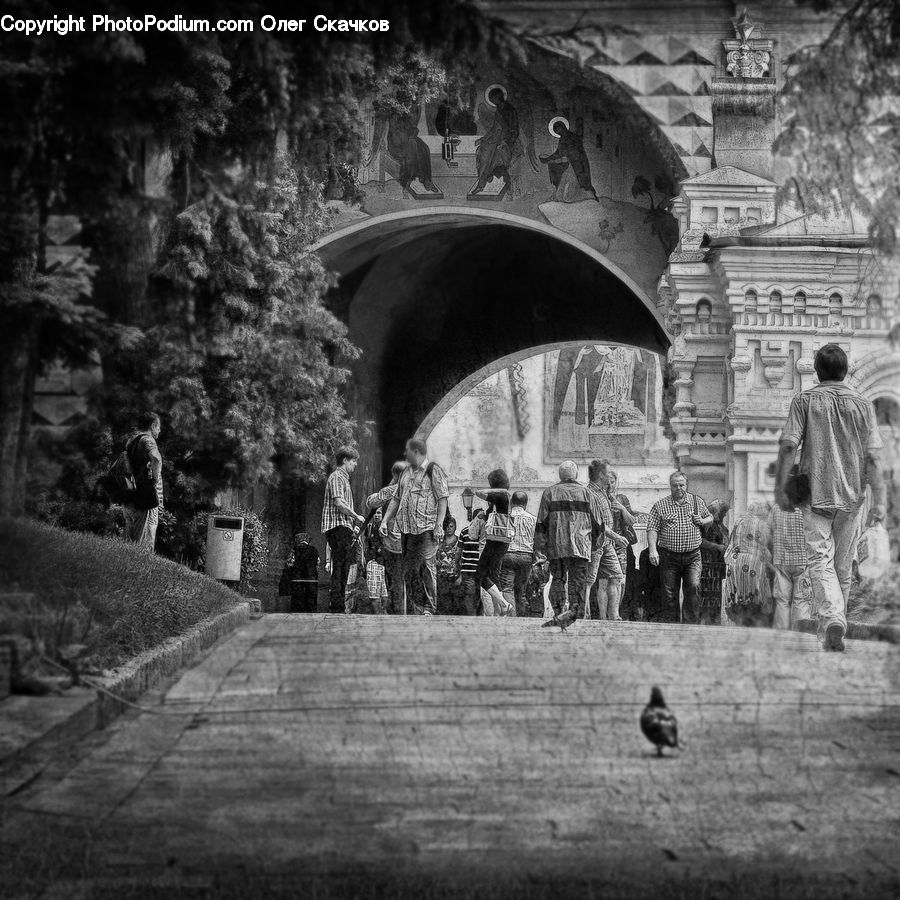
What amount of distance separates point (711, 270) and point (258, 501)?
4.17 ft

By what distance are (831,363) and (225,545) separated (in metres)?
1.18

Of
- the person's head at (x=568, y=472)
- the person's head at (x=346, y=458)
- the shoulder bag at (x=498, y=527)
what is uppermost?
the person's head at (x=568, y=472)

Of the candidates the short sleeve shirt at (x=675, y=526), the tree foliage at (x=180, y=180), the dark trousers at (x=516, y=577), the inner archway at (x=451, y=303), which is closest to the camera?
the tree foliage at (x=180, y=180)

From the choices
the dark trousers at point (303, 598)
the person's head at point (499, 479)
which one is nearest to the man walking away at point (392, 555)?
the person's head at point (499, 479)

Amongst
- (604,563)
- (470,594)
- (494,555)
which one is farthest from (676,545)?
(470,594)

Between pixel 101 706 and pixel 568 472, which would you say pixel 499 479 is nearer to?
pixel 568 472

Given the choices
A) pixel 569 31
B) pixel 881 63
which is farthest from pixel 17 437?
pixel 881 63

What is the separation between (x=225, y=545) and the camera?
9.70ft

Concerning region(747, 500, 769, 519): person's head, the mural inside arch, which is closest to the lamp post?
the mural inside arch

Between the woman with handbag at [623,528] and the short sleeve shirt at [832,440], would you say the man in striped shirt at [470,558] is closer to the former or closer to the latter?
the woman with handbag at [623,528]

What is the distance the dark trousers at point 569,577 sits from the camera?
786 cm

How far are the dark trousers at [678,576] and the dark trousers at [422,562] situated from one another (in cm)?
119

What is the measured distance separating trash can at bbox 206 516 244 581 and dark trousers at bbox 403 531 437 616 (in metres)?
4.43

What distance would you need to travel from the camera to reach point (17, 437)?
216cm
